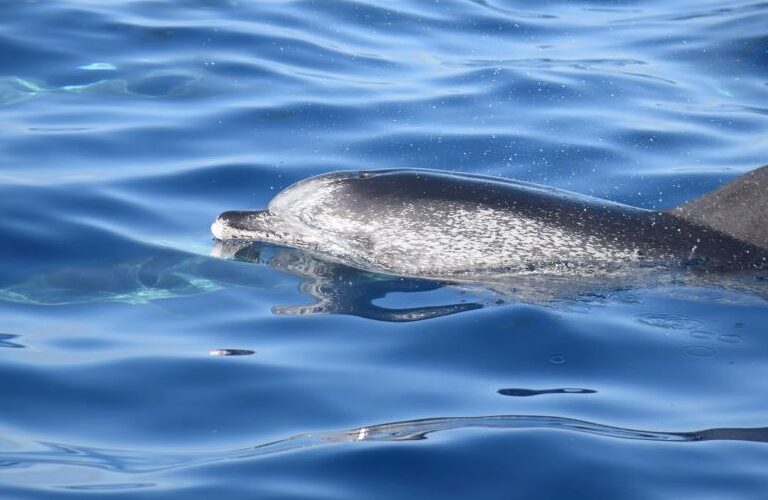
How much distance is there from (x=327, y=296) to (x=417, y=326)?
33.4 inches

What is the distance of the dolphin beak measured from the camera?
905cm

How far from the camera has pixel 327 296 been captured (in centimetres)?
821

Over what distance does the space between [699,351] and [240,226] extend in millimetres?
3377

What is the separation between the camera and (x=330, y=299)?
8.13m

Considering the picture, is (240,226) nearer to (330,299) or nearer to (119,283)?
(119,283)

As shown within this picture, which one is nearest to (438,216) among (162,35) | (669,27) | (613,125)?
(613,125)

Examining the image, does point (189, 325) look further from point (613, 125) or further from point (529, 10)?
point (529, 10)

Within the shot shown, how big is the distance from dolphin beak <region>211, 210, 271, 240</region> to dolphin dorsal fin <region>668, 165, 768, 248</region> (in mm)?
3000

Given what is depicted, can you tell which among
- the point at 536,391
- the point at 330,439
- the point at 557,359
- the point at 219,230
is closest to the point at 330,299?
the point at 219,230

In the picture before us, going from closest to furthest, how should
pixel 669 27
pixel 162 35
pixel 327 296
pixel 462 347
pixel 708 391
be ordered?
1. pixel 708 391
2. pixel 462 347
3. pixel 327 296
4. pixel 162 35
5. pixel 669 27

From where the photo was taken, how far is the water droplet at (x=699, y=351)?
285 inches

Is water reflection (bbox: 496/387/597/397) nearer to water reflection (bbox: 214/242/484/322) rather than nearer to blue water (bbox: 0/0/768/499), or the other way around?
blue water (bbox: 0/0/768/499)

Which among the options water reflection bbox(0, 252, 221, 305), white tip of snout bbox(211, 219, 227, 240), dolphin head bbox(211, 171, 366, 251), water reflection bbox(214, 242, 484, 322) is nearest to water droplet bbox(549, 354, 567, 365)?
water reflection bbox(214, 242, 484, 322)

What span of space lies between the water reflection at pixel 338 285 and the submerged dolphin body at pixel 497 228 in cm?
8
